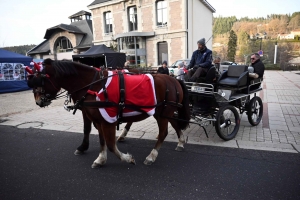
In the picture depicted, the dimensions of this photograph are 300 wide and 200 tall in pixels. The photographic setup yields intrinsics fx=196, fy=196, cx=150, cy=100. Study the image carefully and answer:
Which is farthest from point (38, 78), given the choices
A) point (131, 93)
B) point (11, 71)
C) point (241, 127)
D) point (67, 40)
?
point (67, 40)

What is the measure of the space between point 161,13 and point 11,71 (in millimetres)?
17195

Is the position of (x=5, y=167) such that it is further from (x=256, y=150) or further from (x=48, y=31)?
(x=48, y=31)

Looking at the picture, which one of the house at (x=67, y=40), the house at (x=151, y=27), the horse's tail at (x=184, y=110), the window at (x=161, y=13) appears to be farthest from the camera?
the house at (x=67, y=40)

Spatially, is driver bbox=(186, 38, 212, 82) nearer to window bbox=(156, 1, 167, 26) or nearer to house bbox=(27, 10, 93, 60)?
window bbox=(156, 1, 167, 26)

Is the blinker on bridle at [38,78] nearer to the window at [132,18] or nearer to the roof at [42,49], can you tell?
the window at [132,18]

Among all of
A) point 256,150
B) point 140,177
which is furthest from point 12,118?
point 256,150

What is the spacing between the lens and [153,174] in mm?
3162

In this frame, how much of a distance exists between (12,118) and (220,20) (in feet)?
333

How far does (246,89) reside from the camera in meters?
4.99

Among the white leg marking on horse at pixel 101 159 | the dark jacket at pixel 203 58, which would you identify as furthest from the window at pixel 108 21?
the white leg marking on horse at pixel 101 159

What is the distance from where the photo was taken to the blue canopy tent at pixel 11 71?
12.3 m

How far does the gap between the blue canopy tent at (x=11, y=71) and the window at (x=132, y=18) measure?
15.6 metres

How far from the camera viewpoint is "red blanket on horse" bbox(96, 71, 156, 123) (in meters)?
2.96

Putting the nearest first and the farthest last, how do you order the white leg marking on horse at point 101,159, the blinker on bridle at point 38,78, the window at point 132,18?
the blinker on bridle at point 38,78, the white leg marking on horse at point 101,159, the window at point 132,18
